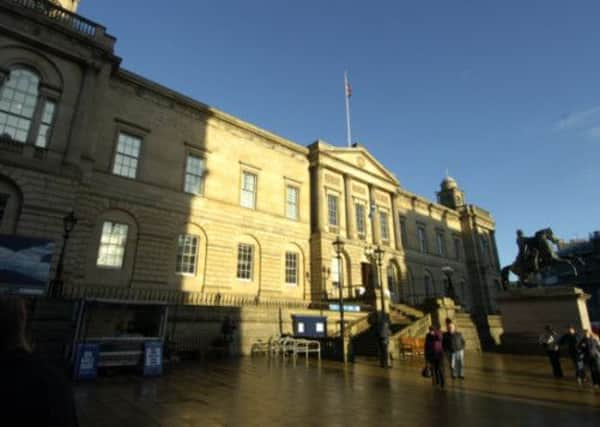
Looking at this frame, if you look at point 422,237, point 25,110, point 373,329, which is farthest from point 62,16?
point 422,237

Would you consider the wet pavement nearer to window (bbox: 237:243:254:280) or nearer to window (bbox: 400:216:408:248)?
window (bbox: 237:243:254:280)

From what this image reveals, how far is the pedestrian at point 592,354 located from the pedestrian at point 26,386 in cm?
1296

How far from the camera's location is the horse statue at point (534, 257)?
64.9ft

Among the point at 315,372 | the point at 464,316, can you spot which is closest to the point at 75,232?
the point at 315,372

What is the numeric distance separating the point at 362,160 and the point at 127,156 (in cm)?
2081

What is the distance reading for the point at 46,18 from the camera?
1784 centimetres

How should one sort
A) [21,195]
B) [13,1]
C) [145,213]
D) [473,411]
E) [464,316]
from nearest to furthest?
[473,411], [21,195], [13,1], [145,213], [464,316]

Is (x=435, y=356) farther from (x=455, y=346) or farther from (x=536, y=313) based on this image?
(x=536, y=313)

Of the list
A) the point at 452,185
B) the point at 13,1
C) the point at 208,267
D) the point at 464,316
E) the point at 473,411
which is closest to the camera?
the point at 473,411

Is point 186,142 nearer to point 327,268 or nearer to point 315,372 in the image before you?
point 327,268

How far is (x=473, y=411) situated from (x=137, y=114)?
73.1ft

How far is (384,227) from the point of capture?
116ft

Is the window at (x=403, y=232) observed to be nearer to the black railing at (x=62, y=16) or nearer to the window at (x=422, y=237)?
the window at (x=422, y=237)

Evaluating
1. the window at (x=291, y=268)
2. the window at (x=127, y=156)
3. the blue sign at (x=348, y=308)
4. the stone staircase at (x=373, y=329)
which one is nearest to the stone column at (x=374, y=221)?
the stone staircase at (x=373, y=329)
